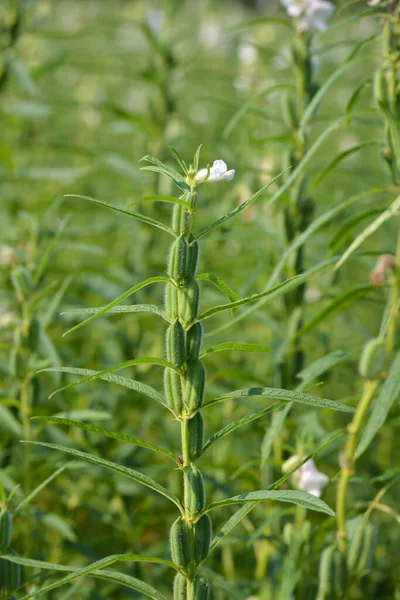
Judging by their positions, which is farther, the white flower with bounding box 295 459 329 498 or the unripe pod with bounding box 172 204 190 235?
the white flower with bounding box 295 459 329 498

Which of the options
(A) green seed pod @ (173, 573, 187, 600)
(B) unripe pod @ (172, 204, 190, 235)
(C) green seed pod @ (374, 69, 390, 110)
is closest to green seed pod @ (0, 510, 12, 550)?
(A) green seed pod @ (173, 573, 187, 600)

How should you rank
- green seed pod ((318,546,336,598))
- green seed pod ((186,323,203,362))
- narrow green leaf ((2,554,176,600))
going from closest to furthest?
narrow green leaf ((2,554,176,600)), green seed pod ((186,323,203,362)), green seed pod ((318,546,336,598))

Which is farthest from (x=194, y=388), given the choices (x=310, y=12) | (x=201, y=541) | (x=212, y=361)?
(x=212, y=361)

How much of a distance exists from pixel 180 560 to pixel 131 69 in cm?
188

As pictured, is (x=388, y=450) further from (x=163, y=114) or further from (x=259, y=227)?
(x=163, y=114)

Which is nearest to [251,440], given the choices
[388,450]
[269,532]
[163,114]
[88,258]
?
[388,450]

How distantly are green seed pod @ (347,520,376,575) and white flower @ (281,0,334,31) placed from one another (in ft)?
3.59

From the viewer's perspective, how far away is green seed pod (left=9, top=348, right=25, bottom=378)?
1504mm

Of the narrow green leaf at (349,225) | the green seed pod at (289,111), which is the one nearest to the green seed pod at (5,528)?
the narrow green leaf at (349,225)

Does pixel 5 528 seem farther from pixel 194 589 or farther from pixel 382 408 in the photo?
pixel 382 408

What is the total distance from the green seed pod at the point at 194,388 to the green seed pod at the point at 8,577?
1.42 feet

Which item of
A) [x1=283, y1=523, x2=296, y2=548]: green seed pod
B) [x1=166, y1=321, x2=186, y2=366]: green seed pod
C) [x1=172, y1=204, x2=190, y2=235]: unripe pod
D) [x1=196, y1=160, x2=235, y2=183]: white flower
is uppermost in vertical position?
[x1=196, y1=160, x2=235, y2=183]: white flower

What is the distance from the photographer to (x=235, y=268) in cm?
258

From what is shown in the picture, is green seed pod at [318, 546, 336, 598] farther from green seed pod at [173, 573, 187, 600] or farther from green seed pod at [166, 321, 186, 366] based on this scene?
green seed pod at [166, 321, 186, 366]
